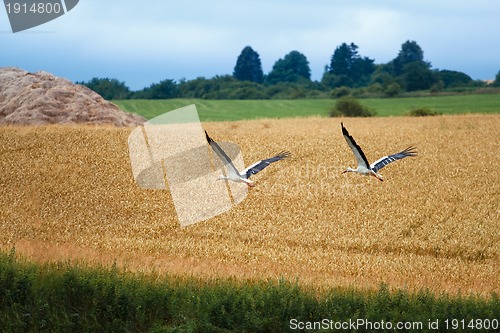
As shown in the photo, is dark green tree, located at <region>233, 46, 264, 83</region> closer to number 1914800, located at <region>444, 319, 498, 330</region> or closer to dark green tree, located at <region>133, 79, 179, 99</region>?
dark green tree, located at <region>133, 79, 179, 99</region>

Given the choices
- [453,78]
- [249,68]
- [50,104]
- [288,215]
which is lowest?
[288,215]

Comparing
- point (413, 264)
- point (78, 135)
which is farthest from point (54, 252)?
point (78, 135)

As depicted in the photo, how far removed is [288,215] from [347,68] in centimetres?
4252

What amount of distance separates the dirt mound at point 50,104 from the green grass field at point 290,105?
13816 millimetres

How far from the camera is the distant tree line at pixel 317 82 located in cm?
4822

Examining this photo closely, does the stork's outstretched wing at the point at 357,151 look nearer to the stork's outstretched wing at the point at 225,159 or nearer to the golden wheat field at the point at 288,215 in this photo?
the stork's outstretched wing at the point at 225,159

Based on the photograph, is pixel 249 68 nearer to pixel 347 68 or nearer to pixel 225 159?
pixel 347 68

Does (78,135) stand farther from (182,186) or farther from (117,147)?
(182,186)

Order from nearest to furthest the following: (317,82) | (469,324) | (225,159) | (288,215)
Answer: (225,159) < (469,324) < (288,215) < (317,82)

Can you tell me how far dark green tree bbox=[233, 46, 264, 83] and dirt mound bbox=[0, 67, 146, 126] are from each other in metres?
32.3

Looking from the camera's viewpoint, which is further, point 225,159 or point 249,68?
point 249,68

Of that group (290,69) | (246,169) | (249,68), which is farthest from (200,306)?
(290,69)

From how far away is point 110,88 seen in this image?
138 ft

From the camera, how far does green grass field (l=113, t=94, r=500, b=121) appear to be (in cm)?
4156
